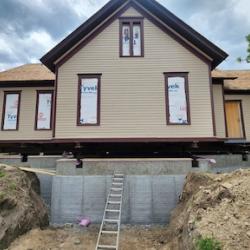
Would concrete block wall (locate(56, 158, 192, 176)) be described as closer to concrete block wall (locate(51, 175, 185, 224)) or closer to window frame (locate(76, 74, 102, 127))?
concrete block wall (locate(51, 175, 185, 224))

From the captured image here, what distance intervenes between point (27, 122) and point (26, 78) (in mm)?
2378

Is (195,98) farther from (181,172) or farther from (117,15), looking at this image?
(117,15)

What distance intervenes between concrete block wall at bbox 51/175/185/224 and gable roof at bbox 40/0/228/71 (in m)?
5.27

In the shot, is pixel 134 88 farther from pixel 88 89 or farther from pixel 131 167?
pixel 131 167

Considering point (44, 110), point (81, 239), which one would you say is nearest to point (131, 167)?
point (81, 239)

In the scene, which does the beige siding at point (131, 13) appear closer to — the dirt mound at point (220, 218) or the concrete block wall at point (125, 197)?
the concrete block wall at point (125, 197)

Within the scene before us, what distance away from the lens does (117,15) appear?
12.1 metres

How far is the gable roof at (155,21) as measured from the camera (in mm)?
11555

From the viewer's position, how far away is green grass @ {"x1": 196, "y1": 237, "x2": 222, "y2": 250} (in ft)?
17.4

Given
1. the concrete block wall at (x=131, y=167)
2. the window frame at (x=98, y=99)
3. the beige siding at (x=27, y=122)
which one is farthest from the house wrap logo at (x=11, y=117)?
the concrete block wall at (x=131, y=167)

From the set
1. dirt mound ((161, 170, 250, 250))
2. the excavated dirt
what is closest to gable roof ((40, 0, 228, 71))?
the excavated dirt

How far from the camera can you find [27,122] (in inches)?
553

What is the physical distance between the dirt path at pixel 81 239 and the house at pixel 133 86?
3.26 meters

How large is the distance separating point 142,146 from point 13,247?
243 inches
